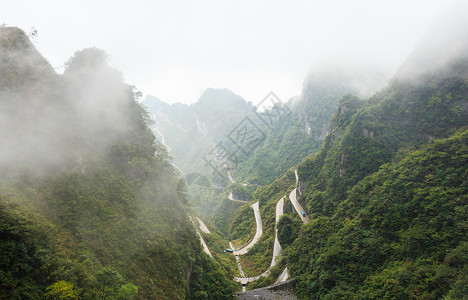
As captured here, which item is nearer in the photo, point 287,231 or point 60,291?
point 60,291

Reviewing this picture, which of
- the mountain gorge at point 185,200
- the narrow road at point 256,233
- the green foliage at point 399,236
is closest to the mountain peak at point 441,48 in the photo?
the mountain gorge at point 185,200

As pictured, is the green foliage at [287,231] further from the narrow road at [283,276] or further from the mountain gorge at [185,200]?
the narrow road at [283,276]

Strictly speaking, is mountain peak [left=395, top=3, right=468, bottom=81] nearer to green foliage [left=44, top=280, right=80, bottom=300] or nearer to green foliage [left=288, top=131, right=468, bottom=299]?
green foliage [left=288, top=131, right=468, bottom=299]

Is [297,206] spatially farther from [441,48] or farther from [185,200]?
[441,48]

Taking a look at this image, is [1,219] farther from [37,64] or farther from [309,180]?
[309,180]

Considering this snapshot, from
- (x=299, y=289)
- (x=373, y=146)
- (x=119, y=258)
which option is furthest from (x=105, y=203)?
(x=373, y=146)

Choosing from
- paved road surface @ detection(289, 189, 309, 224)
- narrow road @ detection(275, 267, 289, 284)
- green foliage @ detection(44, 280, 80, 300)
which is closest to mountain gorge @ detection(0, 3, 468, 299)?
green foliage @ detection(44, 280, 80, 300)

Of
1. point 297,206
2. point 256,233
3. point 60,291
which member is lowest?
point 297,206

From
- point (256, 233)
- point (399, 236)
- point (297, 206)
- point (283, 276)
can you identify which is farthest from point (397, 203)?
point (256, 233)
